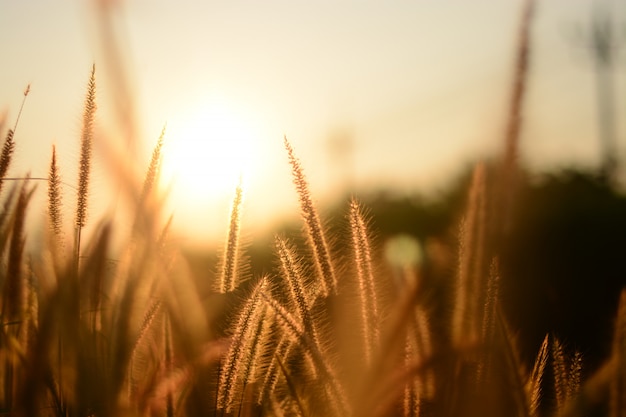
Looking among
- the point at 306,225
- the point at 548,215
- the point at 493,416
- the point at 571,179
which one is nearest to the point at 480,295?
the point at 493,416

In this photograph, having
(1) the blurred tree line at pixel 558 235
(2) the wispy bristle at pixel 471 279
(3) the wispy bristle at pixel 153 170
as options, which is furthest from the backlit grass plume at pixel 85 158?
(1) the blurred tree line at pixel 558 235

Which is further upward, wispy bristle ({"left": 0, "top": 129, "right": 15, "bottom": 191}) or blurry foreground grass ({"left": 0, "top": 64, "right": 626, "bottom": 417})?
wispy bristle ({"left": 0, "top": 129, "right": 15, "bottom": 191})

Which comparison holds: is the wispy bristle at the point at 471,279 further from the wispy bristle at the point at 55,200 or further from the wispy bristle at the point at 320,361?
the wispy bristle at the point at 55,200

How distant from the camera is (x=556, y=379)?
1.67 meters

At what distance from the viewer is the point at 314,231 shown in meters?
1.71

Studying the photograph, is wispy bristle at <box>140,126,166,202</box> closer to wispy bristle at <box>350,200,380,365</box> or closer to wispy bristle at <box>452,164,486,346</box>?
wispy bristle at <box>350,200,380,365</box>

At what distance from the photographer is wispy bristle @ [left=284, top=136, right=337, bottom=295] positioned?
167cm

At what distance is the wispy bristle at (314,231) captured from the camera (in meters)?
1.67

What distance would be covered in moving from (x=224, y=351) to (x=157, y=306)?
0.58 feet

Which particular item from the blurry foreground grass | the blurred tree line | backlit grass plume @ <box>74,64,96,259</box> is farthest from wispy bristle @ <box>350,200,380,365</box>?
the blurred tree line

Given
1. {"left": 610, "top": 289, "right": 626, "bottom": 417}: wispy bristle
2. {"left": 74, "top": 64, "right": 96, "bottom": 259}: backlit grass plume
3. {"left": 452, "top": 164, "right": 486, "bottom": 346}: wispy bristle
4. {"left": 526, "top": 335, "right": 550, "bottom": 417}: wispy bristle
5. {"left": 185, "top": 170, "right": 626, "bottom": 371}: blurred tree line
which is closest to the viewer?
{"left": 610, "top": 289, "right": 626, "bottom": 417}: wispy bristle

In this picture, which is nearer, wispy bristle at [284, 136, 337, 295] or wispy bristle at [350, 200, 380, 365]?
wispy bristle at [350, 200, 380, 365]

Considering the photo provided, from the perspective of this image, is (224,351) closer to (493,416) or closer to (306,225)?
(306,225)

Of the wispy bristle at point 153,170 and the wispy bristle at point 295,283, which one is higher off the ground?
the wispy bristle at point 153,170
